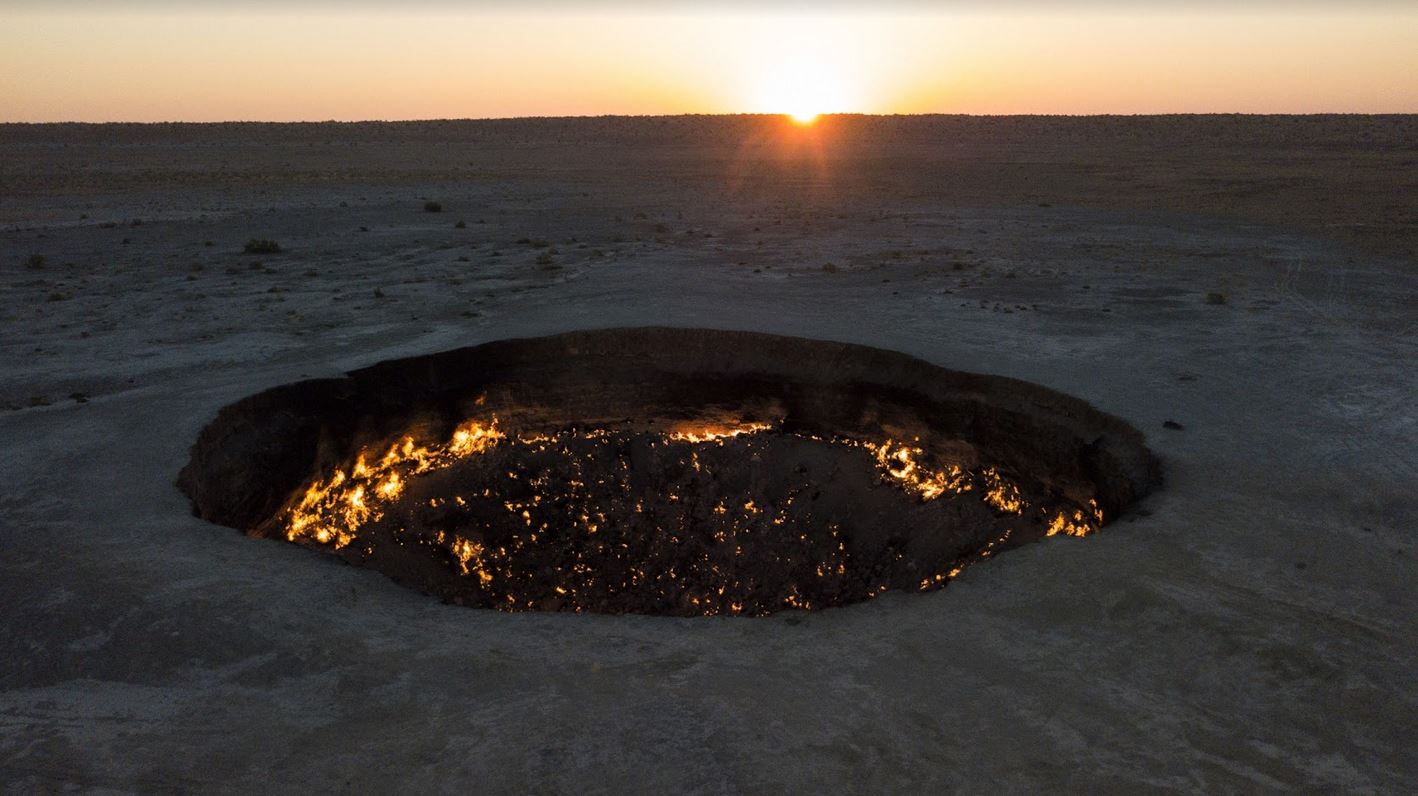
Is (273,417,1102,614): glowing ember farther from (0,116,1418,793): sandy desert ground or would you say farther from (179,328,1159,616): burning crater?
(0,116,1418,793): sandy desert ground

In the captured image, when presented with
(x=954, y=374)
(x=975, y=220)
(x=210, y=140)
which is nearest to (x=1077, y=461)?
(x=954, y=374)

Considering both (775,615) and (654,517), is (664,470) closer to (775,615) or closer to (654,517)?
(654,517)

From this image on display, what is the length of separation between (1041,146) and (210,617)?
164ft

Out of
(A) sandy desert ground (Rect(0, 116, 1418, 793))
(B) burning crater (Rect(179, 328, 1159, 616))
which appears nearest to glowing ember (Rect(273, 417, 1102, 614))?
(B) burning crater (Rect(179, 328, 1159, 616))

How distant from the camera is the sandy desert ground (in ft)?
11.0

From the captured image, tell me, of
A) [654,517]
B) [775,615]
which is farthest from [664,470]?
[775,615]

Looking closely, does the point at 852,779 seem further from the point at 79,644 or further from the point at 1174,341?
the point at 1174,341

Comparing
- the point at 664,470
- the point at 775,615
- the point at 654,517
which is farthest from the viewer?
the point at 664,470

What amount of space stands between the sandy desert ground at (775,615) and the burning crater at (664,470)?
0.40 metres

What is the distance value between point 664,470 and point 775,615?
3.54 m

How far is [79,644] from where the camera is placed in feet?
13.4

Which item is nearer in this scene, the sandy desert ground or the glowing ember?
the sandy desert ground

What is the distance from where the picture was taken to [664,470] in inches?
312

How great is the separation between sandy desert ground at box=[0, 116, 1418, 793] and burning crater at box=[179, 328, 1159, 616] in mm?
395
